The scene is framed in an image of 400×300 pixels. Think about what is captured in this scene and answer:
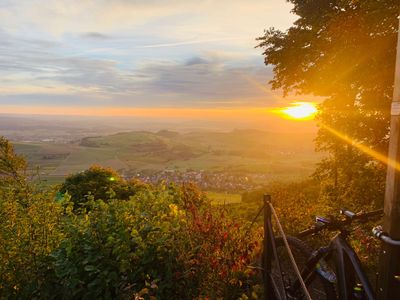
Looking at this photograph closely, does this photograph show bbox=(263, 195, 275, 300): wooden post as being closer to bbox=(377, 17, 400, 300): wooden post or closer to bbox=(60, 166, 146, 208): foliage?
bbox=(377, 17, 400, 300): wooden post

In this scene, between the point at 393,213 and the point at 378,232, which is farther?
the point at 378,232

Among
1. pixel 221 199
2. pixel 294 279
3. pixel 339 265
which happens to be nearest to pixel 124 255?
pixel 294 279

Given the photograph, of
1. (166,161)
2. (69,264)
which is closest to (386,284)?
(69,264)

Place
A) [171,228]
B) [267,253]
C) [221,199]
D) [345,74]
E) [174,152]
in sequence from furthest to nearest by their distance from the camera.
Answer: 1. [174,152]
2. [345,74]
3. [221,199]
4. [171,228]
5. [267,253]

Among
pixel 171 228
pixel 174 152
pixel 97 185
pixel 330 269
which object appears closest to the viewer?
pixel 330 269

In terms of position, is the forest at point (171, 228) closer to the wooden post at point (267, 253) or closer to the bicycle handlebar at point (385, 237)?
the wooden post at point (267, 253)

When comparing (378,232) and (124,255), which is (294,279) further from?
(124,255)

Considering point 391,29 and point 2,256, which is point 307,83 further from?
point 2,256
